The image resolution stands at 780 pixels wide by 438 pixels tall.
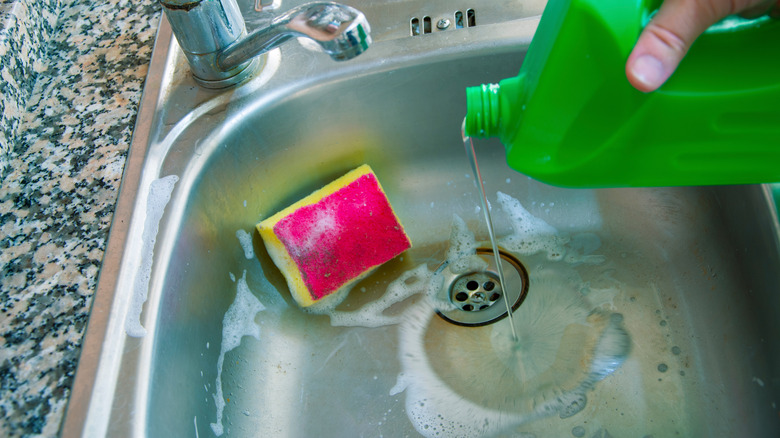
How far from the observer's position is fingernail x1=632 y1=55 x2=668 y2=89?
464mm

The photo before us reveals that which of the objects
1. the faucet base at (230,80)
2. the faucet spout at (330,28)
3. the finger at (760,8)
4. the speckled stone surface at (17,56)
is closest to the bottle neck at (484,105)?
the faucet spout at (330,28)

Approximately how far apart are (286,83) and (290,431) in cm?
45

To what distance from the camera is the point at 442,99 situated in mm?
812

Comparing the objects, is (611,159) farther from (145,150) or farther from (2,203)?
(2,203)

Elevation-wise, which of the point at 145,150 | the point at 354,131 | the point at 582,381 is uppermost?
the point at 145,150

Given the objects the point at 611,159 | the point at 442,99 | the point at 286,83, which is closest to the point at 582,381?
the point at 611,159

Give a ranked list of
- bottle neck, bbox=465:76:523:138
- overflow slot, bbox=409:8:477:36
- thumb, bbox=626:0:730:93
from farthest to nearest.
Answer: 1. overflow slot, bbox=409:8:477:36
2. bottle neck, bbox=465:76:523:138
3. thumb, bbox=626:0:730:93

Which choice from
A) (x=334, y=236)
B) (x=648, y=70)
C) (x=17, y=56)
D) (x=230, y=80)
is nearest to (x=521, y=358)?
(x=334, y=236)

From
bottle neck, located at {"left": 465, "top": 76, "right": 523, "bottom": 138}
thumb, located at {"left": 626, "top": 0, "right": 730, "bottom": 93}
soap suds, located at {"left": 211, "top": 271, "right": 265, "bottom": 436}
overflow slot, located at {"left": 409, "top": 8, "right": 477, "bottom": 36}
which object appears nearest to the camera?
thumb, located at {"left": 626, "top": 0, "right": 730, "bottom": 93}

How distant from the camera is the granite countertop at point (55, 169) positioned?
531 mm

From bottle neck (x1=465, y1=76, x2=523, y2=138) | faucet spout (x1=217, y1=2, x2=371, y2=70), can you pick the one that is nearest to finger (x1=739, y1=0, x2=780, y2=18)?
bottle neck (x1=465, y1=76, x2=523, y2=138)

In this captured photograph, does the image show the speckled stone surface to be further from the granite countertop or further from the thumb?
the thumb

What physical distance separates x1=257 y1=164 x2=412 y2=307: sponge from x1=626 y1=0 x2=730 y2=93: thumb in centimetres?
41

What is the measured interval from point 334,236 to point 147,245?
26cm
